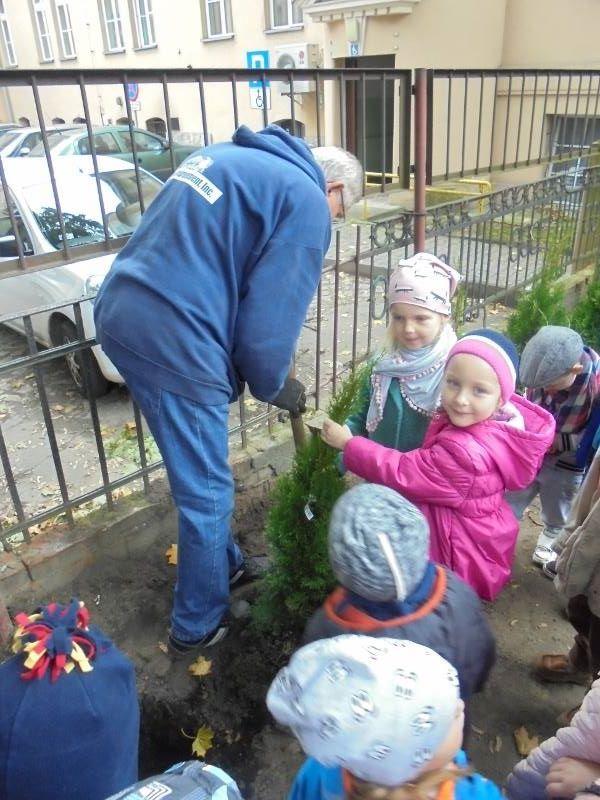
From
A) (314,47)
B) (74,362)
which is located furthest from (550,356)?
(314,47)

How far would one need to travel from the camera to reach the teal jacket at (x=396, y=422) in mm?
2518

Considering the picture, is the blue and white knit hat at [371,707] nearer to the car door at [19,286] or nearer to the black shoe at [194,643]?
the black shoe at [194,643]

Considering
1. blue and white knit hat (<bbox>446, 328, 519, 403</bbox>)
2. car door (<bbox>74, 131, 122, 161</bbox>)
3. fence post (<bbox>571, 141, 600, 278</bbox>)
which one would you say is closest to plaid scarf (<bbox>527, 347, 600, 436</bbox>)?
blue and white knit hat (<bbox>446, 328, 519, 403</bbox>)

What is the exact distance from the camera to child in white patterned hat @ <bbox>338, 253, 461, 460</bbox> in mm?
2393

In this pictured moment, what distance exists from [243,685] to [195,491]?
2.59ft

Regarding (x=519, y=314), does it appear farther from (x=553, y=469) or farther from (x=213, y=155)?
(x=213, y=155)

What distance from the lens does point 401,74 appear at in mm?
3404


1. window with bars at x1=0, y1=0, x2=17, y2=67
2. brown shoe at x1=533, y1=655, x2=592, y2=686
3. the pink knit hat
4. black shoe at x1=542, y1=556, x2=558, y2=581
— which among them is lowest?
black shoe at x1=542, y1=556, x2=558, y2=581

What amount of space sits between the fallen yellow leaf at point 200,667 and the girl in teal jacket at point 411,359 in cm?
108

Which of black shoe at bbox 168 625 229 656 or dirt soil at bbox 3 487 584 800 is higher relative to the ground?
black shoe at bbox 168 625 229 656

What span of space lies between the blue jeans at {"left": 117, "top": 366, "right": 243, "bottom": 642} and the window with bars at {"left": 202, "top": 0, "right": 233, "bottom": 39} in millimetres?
17406

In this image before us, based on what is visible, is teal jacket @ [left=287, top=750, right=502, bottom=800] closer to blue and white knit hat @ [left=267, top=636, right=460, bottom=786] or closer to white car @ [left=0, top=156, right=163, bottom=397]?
blue and white knit hat @ [left=267, top=636, right=460, bottom=786]

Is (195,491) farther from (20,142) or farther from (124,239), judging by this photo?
(20,142)

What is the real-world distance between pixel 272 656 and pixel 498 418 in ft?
4.10
